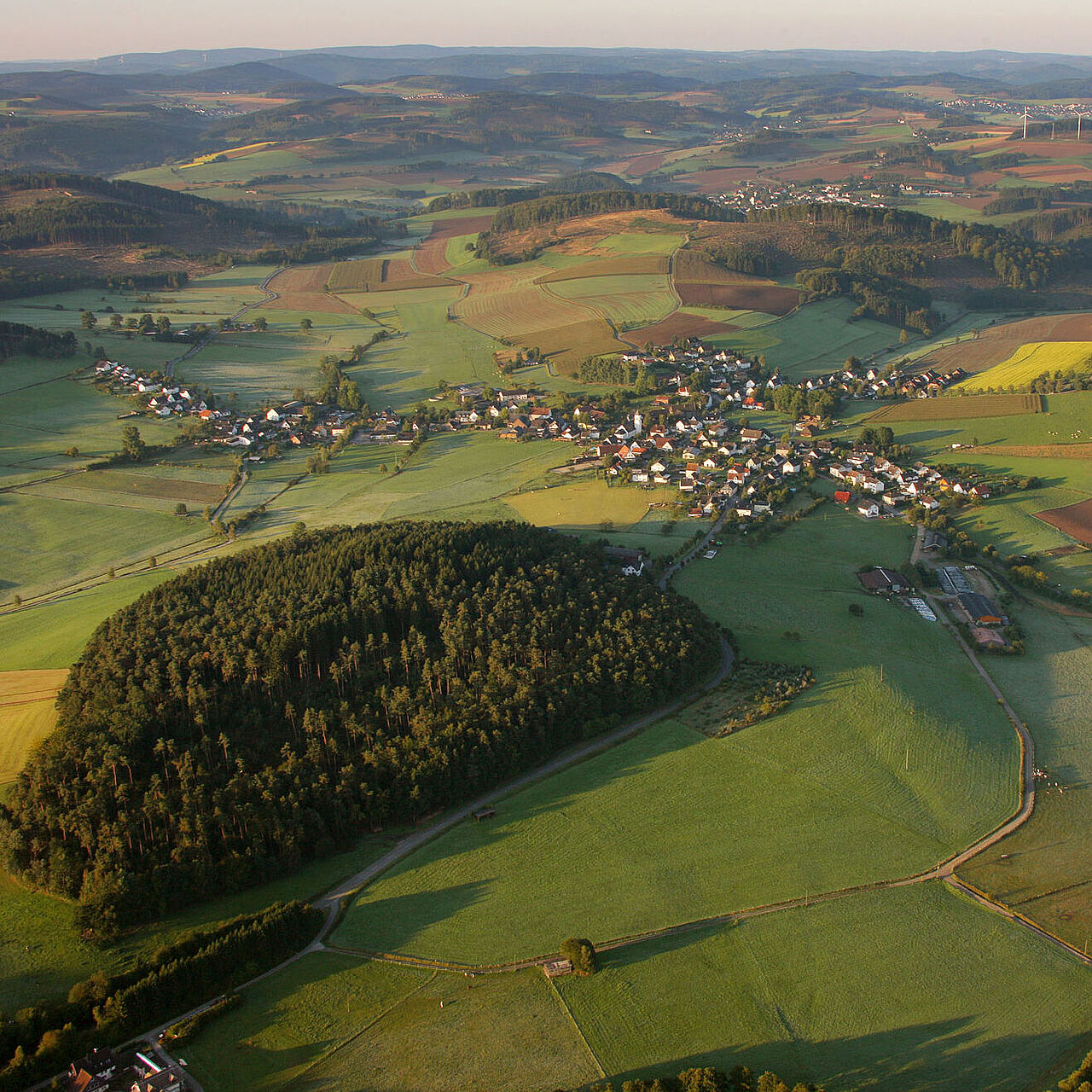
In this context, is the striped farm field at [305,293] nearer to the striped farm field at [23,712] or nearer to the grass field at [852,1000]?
the striped farm field at [23,712]

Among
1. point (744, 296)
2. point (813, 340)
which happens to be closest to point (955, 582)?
point (813, 340)

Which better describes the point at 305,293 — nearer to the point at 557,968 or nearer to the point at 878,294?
the point at 878,294

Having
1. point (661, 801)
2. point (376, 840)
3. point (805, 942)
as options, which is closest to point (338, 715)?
point (376, 840)

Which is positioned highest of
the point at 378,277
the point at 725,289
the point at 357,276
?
the point at 357,276

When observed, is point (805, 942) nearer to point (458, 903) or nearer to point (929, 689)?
point (458, 903)

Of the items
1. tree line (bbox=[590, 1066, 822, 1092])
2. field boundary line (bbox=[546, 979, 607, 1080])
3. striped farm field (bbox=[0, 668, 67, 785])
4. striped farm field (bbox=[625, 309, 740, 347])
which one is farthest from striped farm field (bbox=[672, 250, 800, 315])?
tree line (bbox=[590, 1066, 822, 1092])

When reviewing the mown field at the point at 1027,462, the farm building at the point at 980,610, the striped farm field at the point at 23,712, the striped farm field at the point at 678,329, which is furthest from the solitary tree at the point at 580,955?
the striped farm field at the point at 678,329
